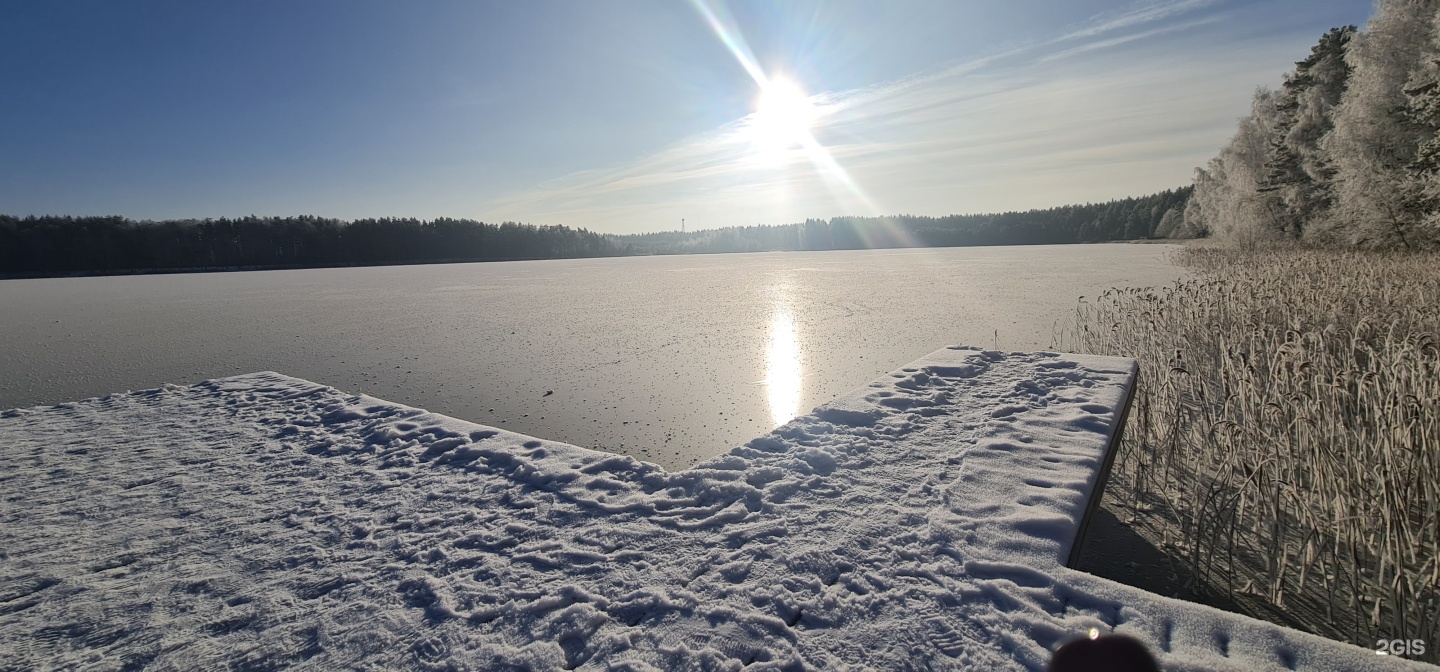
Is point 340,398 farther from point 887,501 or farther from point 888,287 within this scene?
point 888,287

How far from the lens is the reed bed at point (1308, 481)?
2.18m

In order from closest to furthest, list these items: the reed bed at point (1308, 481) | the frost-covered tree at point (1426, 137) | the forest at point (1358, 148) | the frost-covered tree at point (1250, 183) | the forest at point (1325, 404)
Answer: the reed bed at point (1308, 481) < the forest at point (1325, 404) < the frost-covered tree at point (1426, 137) < the forest at point (1358, 148) < the frost-covered tree at point (1250, 183)

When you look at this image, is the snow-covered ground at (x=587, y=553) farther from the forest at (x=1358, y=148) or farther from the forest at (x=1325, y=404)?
the forest at (x=1358, y=148)

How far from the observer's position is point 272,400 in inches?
181

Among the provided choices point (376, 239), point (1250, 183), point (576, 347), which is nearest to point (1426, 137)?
point (1250, 183)

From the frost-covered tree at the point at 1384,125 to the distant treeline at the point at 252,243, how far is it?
5202 cm

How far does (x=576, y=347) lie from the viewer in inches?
305

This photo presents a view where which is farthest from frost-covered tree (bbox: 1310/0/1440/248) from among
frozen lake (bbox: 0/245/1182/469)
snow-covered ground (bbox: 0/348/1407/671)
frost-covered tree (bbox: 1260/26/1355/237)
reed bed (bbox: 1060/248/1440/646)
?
snow-covered ground (bbox: 0/348/1407/671)

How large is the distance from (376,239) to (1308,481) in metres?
56.1

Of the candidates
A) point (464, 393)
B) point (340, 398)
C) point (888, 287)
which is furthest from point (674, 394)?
point (888, 287)

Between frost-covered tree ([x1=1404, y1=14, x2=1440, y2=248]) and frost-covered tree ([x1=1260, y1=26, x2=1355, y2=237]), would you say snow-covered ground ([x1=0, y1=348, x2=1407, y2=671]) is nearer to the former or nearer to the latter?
frost-covered tree ([x1=1404, y1=14, x2=1440, y2=248])

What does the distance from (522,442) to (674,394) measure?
2076mm

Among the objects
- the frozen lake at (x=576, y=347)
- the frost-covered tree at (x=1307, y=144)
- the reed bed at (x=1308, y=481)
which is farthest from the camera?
the frost-covered tree at (x=1307, y=144)

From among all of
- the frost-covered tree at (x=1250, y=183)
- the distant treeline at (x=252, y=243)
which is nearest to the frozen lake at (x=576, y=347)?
the frost-covered tree at (x=1250, y=183)
